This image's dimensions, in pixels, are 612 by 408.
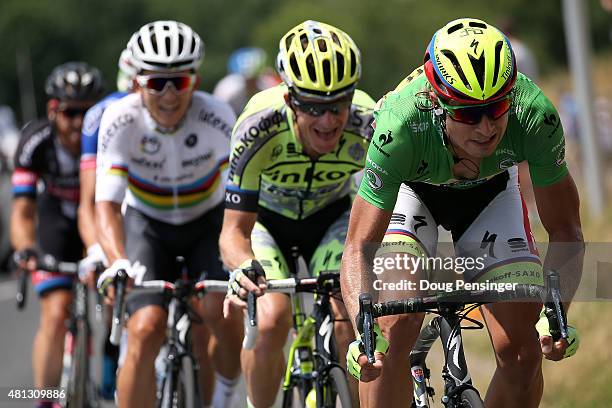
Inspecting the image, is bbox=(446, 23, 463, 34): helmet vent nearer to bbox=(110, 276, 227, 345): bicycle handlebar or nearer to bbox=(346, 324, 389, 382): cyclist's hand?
bbox=(346, 324, 389, 382): cyclist's hand

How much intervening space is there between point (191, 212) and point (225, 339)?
97cm

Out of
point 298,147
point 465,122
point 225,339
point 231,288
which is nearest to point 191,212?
point 225,339

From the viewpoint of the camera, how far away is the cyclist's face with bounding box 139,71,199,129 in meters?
7.37

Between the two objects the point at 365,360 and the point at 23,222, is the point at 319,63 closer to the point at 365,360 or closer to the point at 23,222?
the point at 365,360

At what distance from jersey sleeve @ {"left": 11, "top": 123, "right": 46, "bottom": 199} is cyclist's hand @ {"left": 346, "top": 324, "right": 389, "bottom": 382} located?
497 centimetres

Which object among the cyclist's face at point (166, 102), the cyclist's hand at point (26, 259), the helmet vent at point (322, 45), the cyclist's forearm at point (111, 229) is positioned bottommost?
the cyclist's forearm at point (111, 229)

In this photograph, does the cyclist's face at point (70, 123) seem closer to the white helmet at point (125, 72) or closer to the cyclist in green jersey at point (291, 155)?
the white helmet at point (125, 72)

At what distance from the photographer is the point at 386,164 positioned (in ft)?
16.2

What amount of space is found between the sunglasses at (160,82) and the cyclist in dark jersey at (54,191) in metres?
1.85

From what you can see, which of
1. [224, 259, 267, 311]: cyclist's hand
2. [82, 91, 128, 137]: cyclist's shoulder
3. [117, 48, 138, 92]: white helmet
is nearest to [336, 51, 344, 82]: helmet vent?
[224, 259, 267, 311]: cyclist's hand

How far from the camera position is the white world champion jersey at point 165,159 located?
7.34 meters

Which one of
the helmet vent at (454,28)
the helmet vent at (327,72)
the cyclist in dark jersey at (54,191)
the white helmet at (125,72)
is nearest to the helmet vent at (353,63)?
the helmet vent at (327,72)

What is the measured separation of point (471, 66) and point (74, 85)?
5064 millimetres

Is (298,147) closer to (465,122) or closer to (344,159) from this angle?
(344,159)
